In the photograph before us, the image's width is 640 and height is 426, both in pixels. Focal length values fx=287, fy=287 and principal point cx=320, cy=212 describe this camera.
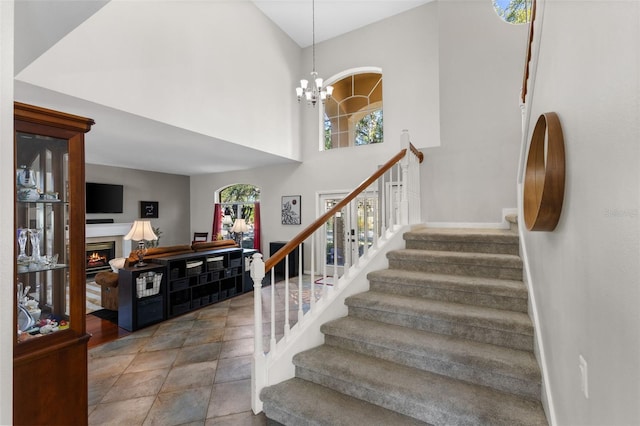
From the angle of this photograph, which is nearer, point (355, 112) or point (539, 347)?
point (539, 347)

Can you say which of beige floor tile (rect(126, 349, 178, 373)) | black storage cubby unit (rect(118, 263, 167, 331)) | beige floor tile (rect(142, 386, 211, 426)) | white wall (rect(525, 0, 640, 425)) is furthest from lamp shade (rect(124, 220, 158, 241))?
white wall (rect(525, 0, 640, 425))

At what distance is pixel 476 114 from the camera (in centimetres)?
425

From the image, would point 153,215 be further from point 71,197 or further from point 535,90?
point 535,90

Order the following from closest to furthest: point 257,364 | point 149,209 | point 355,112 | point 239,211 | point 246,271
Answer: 1. point 257,364
2. point 246,271
3. point 355,112
4. point 149,209
5. point 239,211

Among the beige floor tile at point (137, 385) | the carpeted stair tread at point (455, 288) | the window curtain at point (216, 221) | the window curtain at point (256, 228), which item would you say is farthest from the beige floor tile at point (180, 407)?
the window curtain at point (216, 221)

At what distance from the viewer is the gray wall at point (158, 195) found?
278 inches

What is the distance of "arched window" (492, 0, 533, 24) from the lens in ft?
13.0

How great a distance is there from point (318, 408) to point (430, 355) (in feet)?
2.53

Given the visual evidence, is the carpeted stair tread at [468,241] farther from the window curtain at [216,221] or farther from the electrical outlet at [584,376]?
the window curtain at [216,221]

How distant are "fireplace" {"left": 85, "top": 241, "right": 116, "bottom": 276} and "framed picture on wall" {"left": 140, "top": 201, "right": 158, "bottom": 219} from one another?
39.2 inches

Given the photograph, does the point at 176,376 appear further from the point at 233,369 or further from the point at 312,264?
the point at 312,264

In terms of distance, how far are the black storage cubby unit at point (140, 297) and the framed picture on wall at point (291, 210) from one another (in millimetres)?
3320

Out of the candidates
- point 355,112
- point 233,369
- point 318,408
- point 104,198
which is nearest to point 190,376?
point 233,369

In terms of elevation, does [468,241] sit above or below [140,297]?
above
